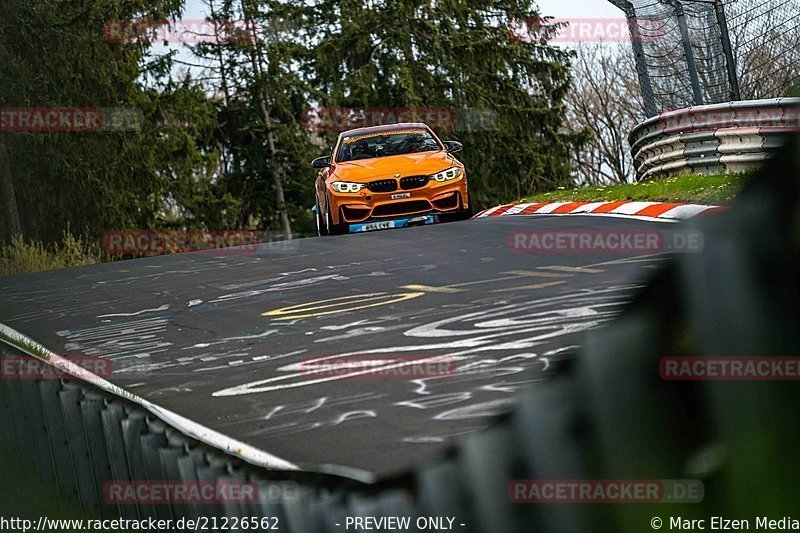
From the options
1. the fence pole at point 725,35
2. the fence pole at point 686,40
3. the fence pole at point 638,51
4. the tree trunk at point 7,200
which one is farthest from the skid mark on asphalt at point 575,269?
the tree trunk at point 7,200

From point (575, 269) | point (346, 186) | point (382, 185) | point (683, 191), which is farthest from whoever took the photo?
point (346, 186)

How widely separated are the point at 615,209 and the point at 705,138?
7.42 ft

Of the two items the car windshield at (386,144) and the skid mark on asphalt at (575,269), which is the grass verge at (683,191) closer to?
the skid mark on asphalt at (575,269)

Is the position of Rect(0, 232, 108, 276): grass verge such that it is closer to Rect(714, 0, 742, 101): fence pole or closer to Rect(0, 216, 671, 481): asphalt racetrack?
Rect(0, 216, 671, 481): asphalt racetrack

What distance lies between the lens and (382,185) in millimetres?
16578

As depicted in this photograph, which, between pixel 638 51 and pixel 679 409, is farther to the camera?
pixel 638 51

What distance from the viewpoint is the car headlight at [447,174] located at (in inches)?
650

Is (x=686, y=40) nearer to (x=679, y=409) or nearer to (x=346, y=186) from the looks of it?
(x=346, y=186)

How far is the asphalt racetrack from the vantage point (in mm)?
4672

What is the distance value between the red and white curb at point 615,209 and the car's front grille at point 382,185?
211 centimetres

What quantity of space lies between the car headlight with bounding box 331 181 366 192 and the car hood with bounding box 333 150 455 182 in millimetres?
84

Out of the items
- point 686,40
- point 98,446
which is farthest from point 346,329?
point 686,40

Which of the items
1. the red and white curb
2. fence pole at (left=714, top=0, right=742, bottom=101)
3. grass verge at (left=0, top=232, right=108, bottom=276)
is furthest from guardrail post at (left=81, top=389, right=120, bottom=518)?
grass verge at (left=0, top=232, right=108, bottom=276)

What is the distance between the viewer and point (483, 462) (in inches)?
42.5
